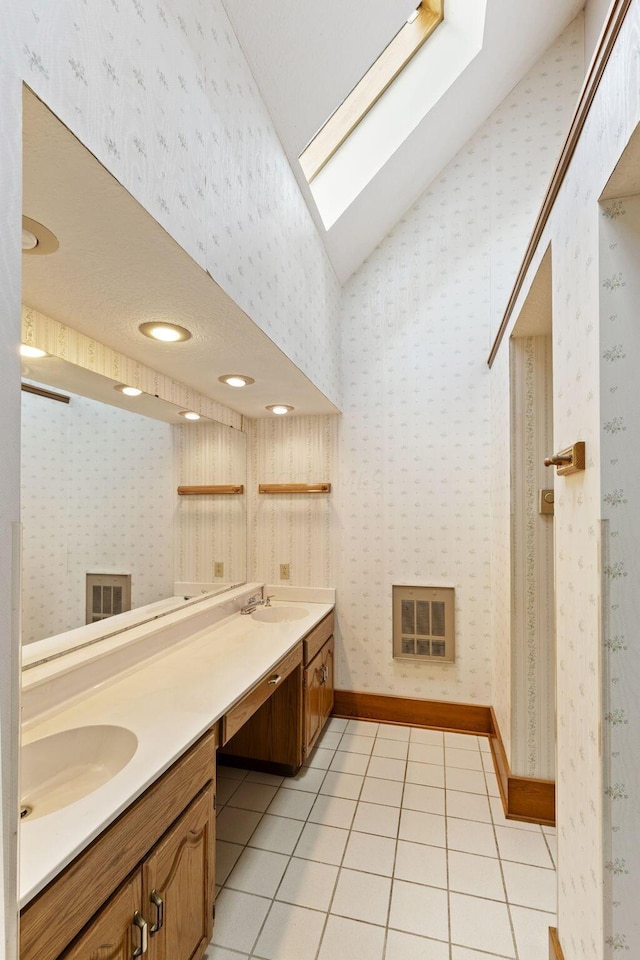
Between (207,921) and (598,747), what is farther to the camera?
(207,921)

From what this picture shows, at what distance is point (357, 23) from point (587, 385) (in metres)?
1.61

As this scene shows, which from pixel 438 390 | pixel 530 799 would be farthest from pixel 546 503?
pixel 530 799

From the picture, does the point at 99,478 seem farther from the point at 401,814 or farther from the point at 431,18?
the point at 431,18

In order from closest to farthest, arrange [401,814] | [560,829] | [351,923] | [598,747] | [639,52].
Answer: [639,52] < [598,747] < [560,829] < [351,923] < [401,814]

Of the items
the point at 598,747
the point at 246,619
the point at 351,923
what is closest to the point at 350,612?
the point at 246,619

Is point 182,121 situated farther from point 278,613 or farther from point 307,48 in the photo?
point 278,613

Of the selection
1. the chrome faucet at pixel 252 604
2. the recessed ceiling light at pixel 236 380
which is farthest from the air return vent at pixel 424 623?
the recessed ceiling light at pixel 236 380

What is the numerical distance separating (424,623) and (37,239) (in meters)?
2.64

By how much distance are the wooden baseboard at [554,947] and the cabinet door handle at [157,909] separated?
3.55ft

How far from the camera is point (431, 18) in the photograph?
7.37 ft

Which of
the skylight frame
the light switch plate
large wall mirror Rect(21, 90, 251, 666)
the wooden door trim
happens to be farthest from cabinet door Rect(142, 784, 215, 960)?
the skylight frame

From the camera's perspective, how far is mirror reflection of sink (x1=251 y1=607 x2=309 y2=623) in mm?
2713

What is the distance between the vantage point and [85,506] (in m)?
1.56

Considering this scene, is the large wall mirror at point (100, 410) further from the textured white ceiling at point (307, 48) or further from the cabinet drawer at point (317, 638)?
the textured white ceiling at point (307, 48)
